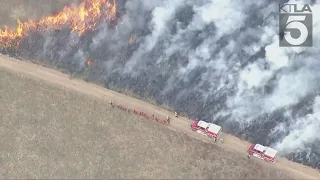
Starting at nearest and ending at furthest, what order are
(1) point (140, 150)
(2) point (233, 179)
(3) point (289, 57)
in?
(2) point (233, 179) → (1) point (140, 150) → (3) point (289, 57)

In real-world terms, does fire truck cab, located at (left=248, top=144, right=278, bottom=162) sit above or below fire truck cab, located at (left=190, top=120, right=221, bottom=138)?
below

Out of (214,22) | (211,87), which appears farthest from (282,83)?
(214,22)

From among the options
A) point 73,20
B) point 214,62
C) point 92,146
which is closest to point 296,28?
point 214,62

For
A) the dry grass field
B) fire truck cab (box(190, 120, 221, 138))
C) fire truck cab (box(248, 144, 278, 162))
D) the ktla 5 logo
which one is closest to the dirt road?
fire truck cab (box(190, 120, 221, 138))

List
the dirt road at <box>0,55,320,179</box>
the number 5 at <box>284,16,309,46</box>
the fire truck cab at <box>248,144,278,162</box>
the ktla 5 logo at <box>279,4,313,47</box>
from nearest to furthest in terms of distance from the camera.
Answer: the dirt road at <box>0,55,320,179</box>
the fire truck cab at <box>248,144,278,162</box>
the ktla 5 logo at <box>279,4,313,47</box>
the number 5 at <box>284,16,309,46</box>

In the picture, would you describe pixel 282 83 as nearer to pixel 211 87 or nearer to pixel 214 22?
pixel 211 87

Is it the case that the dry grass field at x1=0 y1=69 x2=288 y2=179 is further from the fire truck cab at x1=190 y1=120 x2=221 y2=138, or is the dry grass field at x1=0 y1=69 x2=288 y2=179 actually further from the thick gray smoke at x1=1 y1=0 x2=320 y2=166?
the thick gray smoke at x1=1 y1=0 x2=320 y2=166

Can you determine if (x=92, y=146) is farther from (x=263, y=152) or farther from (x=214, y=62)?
(x=263, y=152)
